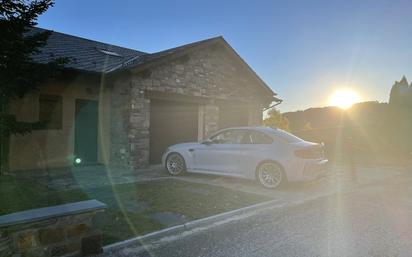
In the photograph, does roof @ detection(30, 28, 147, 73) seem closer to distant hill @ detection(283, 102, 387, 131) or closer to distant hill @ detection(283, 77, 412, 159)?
distant hill @ detection(283, 77, 412, 159)

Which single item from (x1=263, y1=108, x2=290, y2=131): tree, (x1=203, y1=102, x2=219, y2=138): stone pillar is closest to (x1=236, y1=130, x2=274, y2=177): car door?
(x1=203, y1=102, x2=219, y2=138): stone pillar

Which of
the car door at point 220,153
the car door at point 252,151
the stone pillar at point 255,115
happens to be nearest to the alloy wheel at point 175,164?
the car door at point 220,153

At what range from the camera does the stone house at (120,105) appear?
413 inches

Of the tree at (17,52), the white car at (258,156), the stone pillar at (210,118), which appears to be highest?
the tree at (17,52)

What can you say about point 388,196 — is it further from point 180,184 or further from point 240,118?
point 240,118

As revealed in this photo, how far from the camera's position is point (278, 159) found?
816 centimetres

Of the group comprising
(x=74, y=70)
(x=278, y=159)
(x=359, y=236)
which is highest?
(x=74, y=70)

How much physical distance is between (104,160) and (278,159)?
6722 millimetres

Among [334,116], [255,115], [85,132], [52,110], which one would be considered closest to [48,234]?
[52,110]

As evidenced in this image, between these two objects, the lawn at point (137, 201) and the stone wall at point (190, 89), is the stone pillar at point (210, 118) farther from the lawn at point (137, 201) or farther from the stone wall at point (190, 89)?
the lawn at point (137, 201)

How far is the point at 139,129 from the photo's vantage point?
439 inches

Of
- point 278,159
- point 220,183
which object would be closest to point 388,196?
point 278,159

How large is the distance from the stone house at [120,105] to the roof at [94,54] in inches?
1.6

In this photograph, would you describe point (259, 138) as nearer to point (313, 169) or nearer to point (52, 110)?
point (313, 169)
